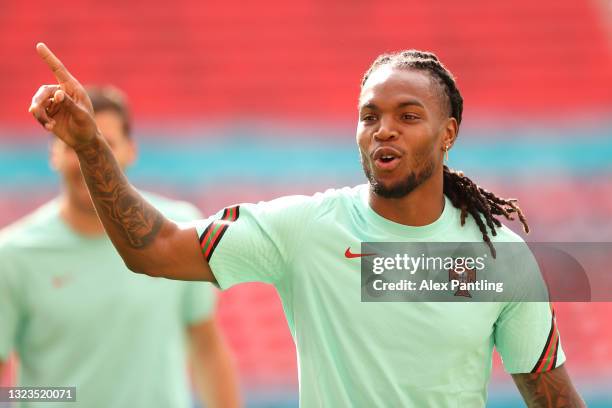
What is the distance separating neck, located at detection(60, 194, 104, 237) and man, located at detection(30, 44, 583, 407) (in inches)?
66.9

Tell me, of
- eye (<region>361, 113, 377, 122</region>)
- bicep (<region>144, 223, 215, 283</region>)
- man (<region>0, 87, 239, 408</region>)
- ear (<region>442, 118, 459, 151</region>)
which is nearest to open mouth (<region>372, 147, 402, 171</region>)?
eye (<region>361, 113, 377, 122</region>)

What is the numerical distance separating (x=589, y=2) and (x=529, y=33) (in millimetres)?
951

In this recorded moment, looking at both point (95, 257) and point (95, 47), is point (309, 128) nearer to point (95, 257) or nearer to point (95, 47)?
point (95, 47)

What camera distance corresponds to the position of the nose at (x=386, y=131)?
2.74 metres

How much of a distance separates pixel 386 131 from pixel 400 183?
17 centimetres

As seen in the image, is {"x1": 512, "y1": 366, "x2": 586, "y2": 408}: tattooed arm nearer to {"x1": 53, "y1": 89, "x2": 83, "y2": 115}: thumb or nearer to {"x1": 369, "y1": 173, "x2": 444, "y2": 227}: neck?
{"x1": 369, "y1": 173, "x2": 444, "y2": 227}: neck

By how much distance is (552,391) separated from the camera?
290 centimetres

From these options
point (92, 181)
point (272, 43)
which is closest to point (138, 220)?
point (92, 181)

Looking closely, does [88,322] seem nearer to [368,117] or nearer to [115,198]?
[115,198]

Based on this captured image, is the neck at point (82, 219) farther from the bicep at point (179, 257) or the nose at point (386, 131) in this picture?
the nose at point (386, 131)

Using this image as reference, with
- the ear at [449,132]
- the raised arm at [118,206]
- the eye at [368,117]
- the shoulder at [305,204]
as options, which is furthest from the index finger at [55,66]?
the ear at [449,132]

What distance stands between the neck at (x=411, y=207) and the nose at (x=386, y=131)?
0.21 meters

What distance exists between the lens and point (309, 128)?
10.3 m

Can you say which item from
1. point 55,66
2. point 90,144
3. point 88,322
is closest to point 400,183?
point 90,144
